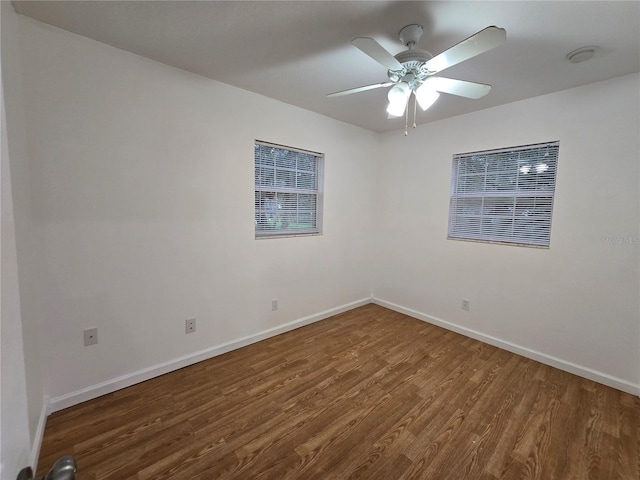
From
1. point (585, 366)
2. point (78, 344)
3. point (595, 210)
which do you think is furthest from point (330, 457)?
point (595, 210)

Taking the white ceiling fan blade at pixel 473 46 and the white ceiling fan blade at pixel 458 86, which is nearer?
the white ceiling fan blade at pixel 473 46

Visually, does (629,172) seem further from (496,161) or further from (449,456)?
(449,456)

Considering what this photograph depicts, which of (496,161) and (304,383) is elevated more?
(496,161)

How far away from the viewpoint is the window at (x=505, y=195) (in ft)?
8.37

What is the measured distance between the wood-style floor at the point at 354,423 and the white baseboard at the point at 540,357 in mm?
70

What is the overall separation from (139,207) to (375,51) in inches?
73.9

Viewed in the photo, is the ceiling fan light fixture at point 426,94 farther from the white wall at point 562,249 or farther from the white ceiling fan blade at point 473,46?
the white wall at point 562,249

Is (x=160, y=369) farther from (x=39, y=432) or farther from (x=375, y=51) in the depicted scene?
(x=375, y=51)

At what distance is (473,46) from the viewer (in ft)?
4.32

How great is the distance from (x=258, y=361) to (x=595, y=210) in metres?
3.09

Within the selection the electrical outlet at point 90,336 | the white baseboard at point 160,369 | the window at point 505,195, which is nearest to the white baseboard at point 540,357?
the window at point 505,195

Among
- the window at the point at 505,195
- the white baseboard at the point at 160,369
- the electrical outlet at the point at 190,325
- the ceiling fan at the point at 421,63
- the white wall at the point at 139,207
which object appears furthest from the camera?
the window at the point at 505,195

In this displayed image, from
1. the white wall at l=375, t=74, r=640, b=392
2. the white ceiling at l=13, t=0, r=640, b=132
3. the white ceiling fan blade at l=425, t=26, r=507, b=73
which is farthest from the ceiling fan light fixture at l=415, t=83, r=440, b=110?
the white wall at l=375, t=74, r=640, b=392

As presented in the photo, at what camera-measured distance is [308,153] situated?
3137mm
